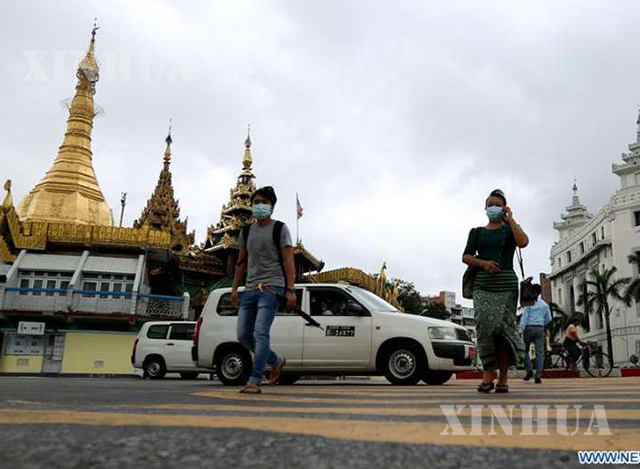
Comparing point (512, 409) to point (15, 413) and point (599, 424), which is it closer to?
point (599, 424)

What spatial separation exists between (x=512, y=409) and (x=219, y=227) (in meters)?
34.7

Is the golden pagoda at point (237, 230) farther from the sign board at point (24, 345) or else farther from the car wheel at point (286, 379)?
the car wheel at point (286, 379)

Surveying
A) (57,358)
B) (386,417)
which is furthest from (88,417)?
(57,358)

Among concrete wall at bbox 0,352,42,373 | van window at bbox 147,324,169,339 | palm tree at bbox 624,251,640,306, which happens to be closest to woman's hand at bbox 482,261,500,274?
van window at bbox 147,324,169,339

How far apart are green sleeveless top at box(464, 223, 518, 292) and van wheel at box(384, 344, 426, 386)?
10.7ft

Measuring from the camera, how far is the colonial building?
46062mm

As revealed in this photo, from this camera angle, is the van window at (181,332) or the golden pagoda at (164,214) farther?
the golden pagoda at (164,214)

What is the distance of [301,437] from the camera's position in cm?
196

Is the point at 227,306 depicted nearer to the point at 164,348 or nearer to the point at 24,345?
the point at 164,348

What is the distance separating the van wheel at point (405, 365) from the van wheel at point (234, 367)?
2.14 metres

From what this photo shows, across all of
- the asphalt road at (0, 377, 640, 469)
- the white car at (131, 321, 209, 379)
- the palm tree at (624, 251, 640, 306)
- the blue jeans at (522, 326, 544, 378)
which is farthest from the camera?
the palm tree at (624, 251, 640, 306)

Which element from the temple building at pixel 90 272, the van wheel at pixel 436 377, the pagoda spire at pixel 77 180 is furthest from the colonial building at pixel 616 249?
the van wheel at pixel 436 377

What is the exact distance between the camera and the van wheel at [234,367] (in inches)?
355

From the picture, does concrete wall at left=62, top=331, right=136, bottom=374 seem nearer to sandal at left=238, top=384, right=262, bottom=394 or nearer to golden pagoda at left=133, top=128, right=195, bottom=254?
golden pagoda at left=133, top=128, right=195, bottom=254
